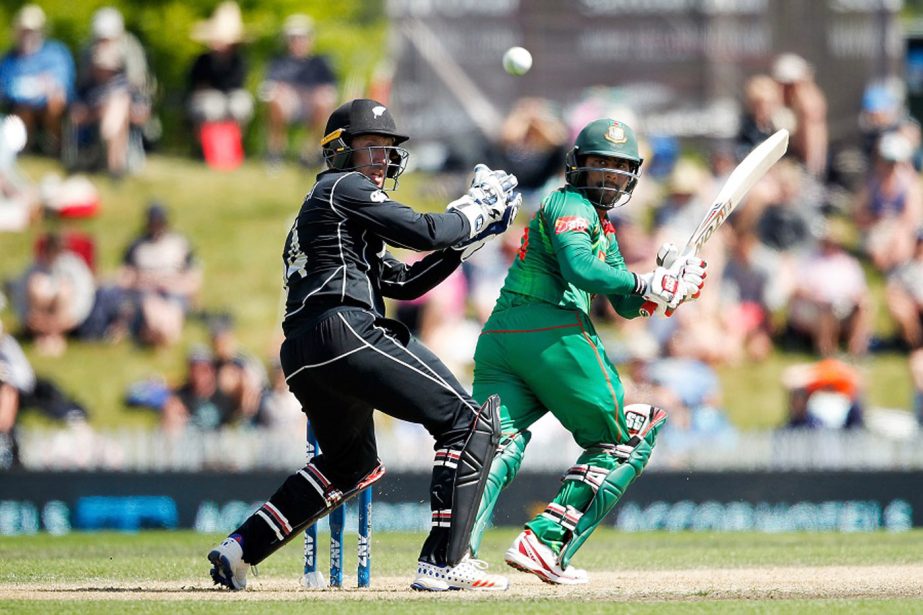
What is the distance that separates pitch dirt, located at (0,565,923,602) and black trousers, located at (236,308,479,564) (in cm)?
29

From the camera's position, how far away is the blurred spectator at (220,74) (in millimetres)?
17516

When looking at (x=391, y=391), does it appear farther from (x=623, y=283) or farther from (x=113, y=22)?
(x=113, y=22)

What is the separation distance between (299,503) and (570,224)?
1.67 m

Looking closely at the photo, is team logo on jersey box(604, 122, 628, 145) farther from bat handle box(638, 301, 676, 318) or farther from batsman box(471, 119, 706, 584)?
bat handle box(638, 301, 676, 318)

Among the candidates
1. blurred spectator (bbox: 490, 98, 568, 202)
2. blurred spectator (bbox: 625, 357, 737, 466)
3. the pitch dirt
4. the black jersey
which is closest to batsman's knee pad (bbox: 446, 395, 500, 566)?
the pitch dirt

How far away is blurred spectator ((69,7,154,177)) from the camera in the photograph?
54.7ft

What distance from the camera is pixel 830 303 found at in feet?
47.0

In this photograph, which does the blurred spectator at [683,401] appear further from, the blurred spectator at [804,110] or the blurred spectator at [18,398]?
the blurred spectator at [18,398]

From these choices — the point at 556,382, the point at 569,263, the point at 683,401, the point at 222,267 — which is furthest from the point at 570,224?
the point at 222,267

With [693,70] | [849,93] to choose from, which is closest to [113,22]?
[693,70]

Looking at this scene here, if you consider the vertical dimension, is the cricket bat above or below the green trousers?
above

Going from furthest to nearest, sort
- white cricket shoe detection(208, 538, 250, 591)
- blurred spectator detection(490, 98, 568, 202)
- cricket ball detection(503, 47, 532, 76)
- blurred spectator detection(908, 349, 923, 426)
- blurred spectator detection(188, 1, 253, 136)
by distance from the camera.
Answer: blurred spectator detection(188, 1, 253, 136)
blurred spectator detection(490, 98, 568, 202)
blurred spectator detection(908, 349, 923, 426)
cricket ball detection(503, 47, 532, 76)
white cricket shoe detection(208, 538, 250, 591)

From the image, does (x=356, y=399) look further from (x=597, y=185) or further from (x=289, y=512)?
(x=597, y=185)

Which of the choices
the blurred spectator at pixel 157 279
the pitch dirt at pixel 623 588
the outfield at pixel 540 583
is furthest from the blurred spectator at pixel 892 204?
the pitch dirt at pixel 623 588
